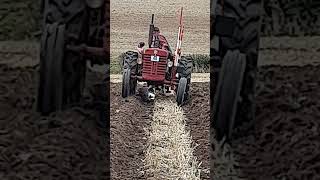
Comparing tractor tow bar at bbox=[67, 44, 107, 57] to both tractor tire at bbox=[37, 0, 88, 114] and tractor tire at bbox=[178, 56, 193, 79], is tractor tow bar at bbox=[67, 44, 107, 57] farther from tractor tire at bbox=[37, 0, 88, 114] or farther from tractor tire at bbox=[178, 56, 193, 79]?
tractor tire at bbox=[178, 56, 193, 79]

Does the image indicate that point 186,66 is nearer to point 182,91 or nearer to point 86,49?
point 182,91

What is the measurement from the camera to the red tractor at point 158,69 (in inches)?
61.6

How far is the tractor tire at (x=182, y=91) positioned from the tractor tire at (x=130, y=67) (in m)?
0.14

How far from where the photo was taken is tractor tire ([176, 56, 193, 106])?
5.21 ft

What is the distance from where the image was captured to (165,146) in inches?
62.3

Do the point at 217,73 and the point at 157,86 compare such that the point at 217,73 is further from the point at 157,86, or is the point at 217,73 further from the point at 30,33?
the point at 30,33

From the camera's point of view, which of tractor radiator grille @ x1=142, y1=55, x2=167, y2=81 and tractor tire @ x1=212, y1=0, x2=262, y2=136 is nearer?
tractor tire @ x1=212, y1=0, x2=262, y2=136

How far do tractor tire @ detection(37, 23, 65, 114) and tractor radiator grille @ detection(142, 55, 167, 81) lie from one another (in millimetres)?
334

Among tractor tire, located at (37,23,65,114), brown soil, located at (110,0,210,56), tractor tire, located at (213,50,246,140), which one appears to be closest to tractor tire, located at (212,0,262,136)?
tractor tire, located at (213,50,246,140)

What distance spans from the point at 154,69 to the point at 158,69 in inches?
1.0

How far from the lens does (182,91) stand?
1.61m

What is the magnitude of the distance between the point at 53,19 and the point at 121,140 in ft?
1.56

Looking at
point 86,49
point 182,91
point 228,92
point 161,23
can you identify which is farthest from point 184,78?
point 86,49

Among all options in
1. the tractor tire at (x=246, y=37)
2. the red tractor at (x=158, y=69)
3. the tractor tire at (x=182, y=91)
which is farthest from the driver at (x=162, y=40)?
the tractor tire at (x=246, y=37)
